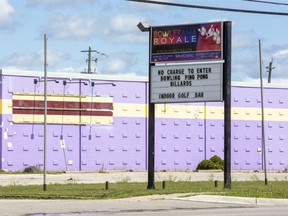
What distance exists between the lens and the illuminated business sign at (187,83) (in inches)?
1315

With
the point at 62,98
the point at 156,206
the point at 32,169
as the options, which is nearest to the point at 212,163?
the point at 62,98

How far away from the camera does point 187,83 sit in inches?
1330

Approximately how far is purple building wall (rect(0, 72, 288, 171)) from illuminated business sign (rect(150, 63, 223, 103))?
2196 cm

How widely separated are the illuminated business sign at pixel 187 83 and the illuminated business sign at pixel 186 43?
0.36 meters

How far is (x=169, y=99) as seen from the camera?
112ft

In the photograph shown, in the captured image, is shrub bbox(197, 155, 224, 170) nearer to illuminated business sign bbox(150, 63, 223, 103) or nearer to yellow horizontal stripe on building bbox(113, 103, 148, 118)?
yellow horizontal stripe on building bbox(113, 103, 148, 118)

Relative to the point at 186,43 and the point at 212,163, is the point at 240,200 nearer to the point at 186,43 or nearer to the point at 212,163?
the point at 186,43

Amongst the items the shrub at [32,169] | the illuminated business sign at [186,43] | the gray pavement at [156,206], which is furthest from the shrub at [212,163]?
the gray pavement at [156,206]

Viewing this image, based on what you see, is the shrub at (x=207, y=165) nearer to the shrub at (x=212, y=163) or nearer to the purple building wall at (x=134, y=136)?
the shrub at (x=212, y=163)

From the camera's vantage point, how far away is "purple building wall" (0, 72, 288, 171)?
5475 centimetres

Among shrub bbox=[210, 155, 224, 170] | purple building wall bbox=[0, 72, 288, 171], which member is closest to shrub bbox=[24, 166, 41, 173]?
purple building wall bbox=[0, 72, 288, 171]

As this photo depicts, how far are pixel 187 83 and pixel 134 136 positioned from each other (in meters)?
25.5

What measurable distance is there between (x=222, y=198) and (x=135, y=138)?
31.3m

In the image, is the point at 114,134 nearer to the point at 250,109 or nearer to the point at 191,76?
the point at 250,109
